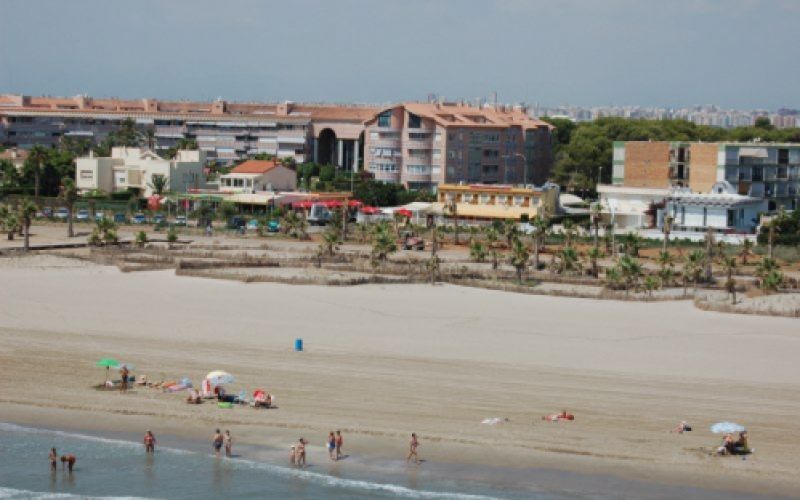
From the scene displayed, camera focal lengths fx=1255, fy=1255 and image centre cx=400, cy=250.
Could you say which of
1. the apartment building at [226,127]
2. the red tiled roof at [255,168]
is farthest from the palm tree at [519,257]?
the apartment building at [226,127]

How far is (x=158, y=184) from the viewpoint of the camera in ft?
300

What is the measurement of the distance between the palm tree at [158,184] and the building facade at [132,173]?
38.5 inches

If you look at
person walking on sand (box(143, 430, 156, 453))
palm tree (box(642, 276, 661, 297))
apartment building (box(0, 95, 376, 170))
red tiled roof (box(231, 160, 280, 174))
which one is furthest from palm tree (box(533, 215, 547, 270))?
apartment building (box(0, 95, 376, 170))

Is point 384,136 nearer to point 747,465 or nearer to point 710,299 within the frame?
point 710,299

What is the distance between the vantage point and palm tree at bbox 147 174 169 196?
91688mm

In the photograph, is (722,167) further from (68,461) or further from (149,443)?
(68,461)

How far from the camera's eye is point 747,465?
1222 inches

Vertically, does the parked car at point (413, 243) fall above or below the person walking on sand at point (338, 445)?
above

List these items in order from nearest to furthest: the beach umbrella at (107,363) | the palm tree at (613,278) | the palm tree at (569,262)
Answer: the beach umbrella at (107,363) → the palm tree at (613,278) → the palm tree at (569,262)

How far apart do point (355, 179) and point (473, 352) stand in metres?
61.3

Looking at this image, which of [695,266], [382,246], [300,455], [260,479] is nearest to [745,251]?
[695,266]

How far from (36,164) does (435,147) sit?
32067mm

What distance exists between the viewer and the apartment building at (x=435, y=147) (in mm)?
104562

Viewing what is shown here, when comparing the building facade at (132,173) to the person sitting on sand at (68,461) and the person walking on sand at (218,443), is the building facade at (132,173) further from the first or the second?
the person walking on sand at (218,443)
